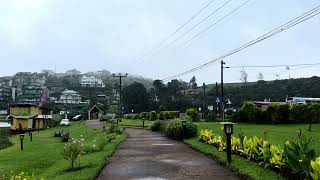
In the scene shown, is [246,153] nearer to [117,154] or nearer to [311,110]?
[117,154]

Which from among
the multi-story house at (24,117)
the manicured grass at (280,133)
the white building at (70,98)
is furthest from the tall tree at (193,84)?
the manicured grass at (280,133)

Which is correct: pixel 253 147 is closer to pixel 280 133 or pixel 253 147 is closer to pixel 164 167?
pixel 164 167

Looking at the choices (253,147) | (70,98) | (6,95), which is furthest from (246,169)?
(6,95)

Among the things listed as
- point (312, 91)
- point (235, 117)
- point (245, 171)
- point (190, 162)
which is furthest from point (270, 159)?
point (312, 91)

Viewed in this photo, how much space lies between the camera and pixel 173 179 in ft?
40.5

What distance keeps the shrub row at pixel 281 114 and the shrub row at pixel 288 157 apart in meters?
20.5

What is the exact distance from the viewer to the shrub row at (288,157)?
9.39 meters

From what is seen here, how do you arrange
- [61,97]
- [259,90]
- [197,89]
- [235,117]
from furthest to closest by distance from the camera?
[61,97], [197,89], [259,90], [235,117]

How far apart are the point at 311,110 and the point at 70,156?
23.9m

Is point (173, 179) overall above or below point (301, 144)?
below

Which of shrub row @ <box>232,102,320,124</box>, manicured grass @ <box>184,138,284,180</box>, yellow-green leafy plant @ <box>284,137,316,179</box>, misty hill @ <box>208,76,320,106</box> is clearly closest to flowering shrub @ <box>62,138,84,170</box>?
manicured grass @ <box>184,138,284,180</box>

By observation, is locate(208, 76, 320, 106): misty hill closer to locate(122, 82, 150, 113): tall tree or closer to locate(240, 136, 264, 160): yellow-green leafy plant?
locate(122, 82, 150, 113): tall tree

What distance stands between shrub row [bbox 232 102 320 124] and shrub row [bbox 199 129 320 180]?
2045cm

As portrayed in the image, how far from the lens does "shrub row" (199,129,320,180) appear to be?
9.39 metres
